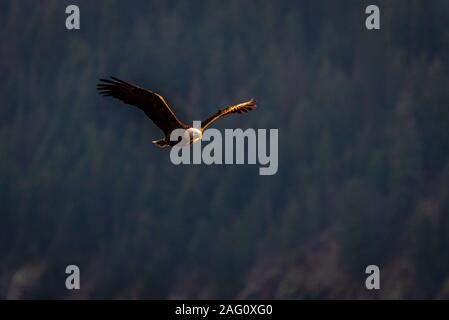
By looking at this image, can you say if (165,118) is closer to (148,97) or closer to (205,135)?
(148,97)

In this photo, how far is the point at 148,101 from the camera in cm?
4412

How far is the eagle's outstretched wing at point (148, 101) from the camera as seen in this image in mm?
43594

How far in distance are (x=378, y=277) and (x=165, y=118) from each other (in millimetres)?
30939

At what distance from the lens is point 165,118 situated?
44.3m

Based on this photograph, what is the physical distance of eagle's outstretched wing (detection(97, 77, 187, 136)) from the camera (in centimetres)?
4359

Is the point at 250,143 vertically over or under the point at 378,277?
over

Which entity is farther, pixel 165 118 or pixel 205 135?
pixel 205 135
